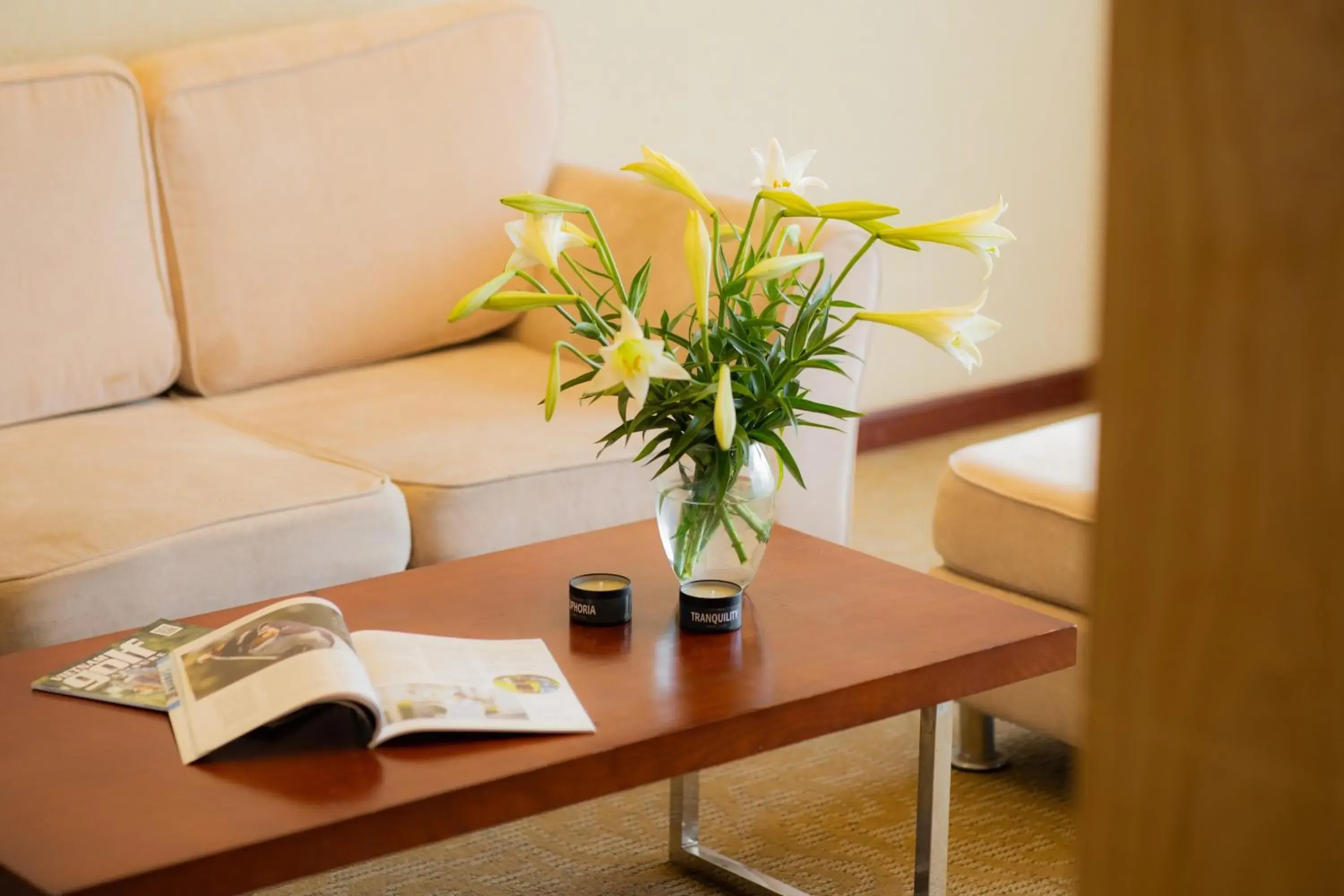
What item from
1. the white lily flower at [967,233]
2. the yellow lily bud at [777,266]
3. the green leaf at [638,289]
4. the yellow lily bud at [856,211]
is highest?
the yellow lily bud at [856,211]

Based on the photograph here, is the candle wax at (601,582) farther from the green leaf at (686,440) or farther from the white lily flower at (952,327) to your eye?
the white lily flower at (952,327)

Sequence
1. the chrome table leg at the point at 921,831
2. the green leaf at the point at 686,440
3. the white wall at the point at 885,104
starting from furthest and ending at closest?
the white wall at the point at 885,104 → the chrome table leg at the point at 921,831 → the green leaf at the point at 686,440

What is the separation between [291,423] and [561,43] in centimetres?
113

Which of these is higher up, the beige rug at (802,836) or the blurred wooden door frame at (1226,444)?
the blurred wooden door frame at (1226,444)

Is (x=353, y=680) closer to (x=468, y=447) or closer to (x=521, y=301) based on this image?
Answer: (x=521, y=301)

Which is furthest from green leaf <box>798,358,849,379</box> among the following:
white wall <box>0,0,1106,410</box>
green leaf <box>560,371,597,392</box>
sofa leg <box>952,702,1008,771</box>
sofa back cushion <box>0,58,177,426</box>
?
white wall <box>0,0,1106,410</box>

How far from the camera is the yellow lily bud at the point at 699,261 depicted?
1.54 m

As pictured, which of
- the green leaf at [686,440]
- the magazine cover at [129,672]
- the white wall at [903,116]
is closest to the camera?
the magazine cover at [129,672]

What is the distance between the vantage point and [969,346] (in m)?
1.57

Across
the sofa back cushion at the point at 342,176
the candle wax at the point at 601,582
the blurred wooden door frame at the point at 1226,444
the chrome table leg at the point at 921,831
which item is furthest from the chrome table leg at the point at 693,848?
the blurred wooden door frame at the point at 1226,444

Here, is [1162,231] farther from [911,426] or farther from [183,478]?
[911,426]

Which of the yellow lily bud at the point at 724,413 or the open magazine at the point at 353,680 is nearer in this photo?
the open magazine at the point at 353,680

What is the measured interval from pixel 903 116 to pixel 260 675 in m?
2.69

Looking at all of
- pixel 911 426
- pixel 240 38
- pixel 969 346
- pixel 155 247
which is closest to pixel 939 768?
pixel 969 346
